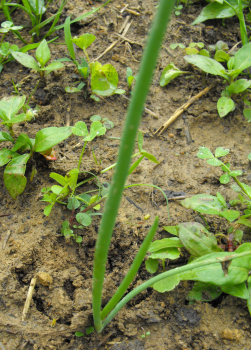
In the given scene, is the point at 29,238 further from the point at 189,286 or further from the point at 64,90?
the point at 64,90

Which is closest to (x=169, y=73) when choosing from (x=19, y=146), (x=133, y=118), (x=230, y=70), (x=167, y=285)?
(x=230, y=70)

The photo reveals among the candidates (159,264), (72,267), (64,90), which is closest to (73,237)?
(72,267)

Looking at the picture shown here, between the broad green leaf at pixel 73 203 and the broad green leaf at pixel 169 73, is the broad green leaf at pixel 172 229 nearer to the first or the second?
the broad green leaf at pixel 73 203

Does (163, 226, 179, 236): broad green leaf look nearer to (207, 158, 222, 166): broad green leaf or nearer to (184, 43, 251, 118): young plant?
(207, 158, 222, 166): broad green leaf

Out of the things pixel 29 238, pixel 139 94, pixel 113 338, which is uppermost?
pixel 139 94

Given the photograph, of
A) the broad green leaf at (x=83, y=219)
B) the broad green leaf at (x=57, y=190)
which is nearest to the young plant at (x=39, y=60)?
the broad green leaf at (x=57, y=190)

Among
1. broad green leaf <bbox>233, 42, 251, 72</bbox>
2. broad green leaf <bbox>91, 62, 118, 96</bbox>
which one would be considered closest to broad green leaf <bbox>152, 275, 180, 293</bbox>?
broad green leaf <bbox>91, 62, 118, 96</bbox>
